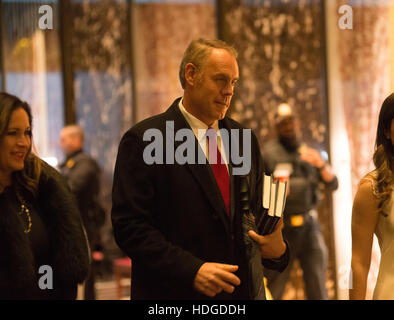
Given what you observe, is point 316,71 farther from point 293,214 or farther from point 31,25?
point 31,25

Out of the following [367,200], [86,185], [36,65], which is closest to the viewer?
[367,200]

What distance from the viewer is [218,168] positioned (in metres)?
2.11

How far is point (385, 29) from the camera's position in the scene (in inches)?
220

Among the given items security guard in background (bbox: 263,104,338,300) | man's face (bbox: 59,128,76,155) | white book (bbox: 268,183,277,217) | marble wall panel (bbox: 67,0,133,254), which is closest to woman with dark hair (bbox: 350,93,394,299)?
white book (bbox: 268,183,277,217)

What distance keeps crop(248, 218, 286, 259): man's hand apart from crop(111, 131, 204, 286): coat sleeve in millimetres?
218

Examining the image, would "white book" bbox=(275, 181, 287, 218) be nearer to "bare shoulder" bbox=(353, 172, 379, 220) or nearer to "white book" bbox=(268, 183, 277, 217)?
"white book" bbox=(268, 183, 277, 217)

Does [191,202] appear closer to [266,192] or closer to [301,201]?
[266,192]

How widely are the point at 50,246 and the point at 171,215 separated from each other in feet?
1.97

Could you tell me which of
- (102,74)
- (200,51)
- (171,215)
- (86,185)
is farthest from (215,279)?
(102,74)

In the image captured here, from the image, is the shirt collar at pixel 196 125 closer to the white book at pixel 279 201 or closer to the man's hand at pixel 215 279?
the white book at pixel 279 201

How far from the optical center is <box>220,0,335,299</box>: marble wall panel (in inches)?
229

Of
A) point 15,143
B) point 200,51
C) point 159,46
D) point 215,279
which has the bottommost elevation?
point 215,279
